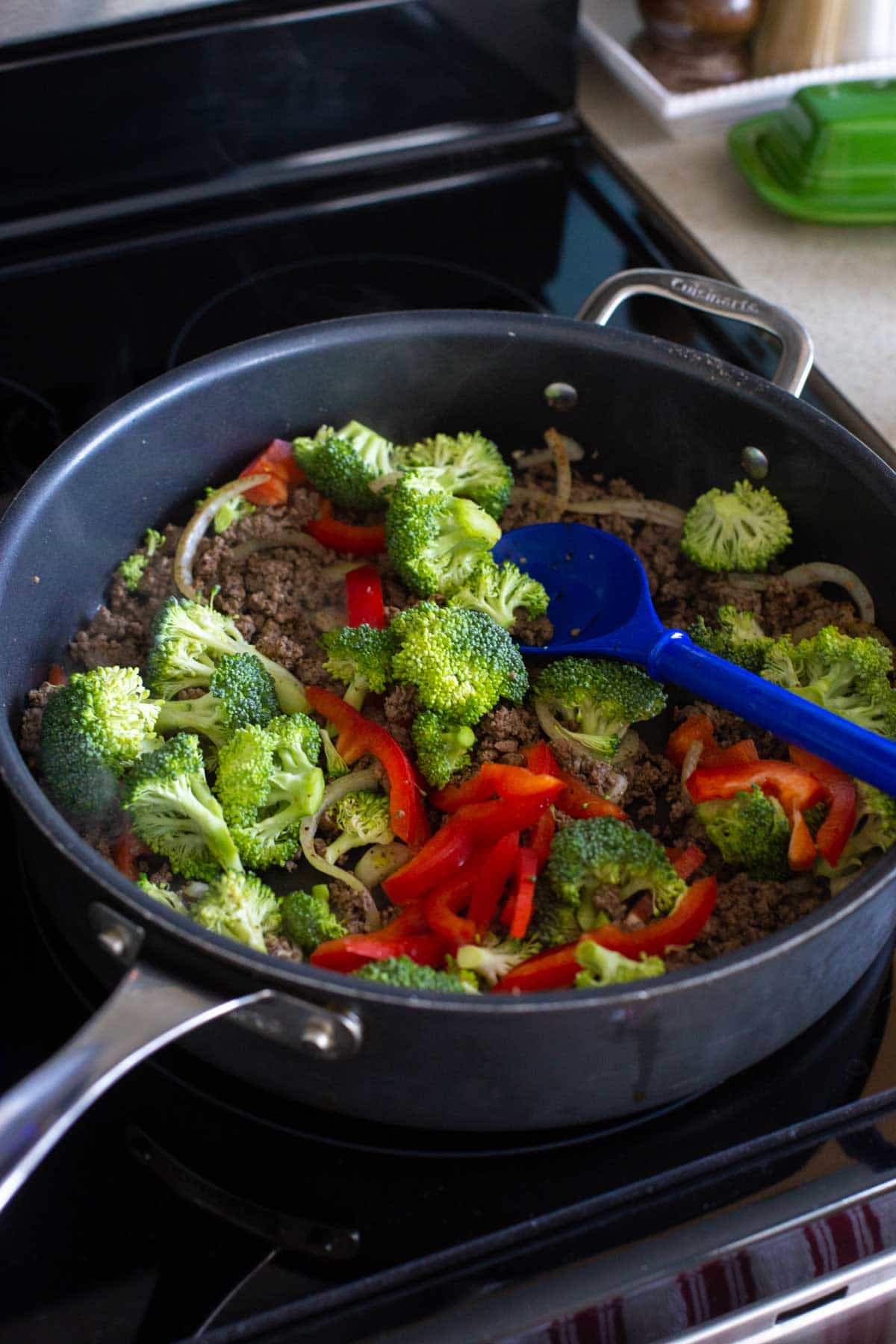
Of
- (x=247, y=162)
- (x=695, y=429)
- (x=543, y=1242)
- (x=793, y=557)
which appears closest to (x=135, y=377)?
(x=247, y=162)

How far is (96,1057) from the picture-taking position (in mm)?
826

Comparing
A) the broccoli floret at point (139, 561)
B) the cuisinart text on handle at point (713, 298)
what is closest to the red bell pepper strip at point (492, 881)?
the broccoli floret at point (139, 561)

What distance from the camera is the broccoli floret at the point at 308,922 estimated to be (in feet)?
3.67

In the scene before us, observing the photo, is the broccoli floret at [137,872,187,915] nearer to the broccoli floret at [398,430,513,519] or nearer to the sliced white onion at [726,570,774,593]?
the broccoli floret at [398,430,513,519]

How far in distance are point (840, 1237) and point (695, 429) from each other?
0.91 m

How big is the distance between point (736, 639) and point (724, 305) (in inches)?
15.9

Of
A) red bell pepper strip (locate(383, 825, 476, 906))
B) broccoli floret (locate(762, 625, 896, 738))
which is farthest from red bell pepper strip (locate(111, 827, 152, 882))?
broccoli floret (locate(762, 625, 896, 738))

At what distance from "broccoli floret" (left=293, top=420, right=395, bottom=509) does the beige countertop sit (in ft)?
2.08

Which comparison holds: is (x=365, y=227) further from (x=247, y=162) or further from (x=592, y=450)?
(x=592, y=450)

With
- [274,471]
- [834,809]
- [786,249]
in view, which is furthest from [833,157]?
[834,809]

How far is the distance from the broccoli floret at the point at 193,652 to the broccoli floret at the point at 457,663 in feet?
0.45

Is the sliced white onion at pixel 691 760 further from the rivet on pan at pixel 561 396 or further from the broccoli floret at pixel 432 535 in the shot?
the rivet on pan at pixel 561 396

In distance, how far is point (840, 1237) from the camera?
0.97m

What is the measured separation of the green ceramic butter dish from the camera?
1.78m
